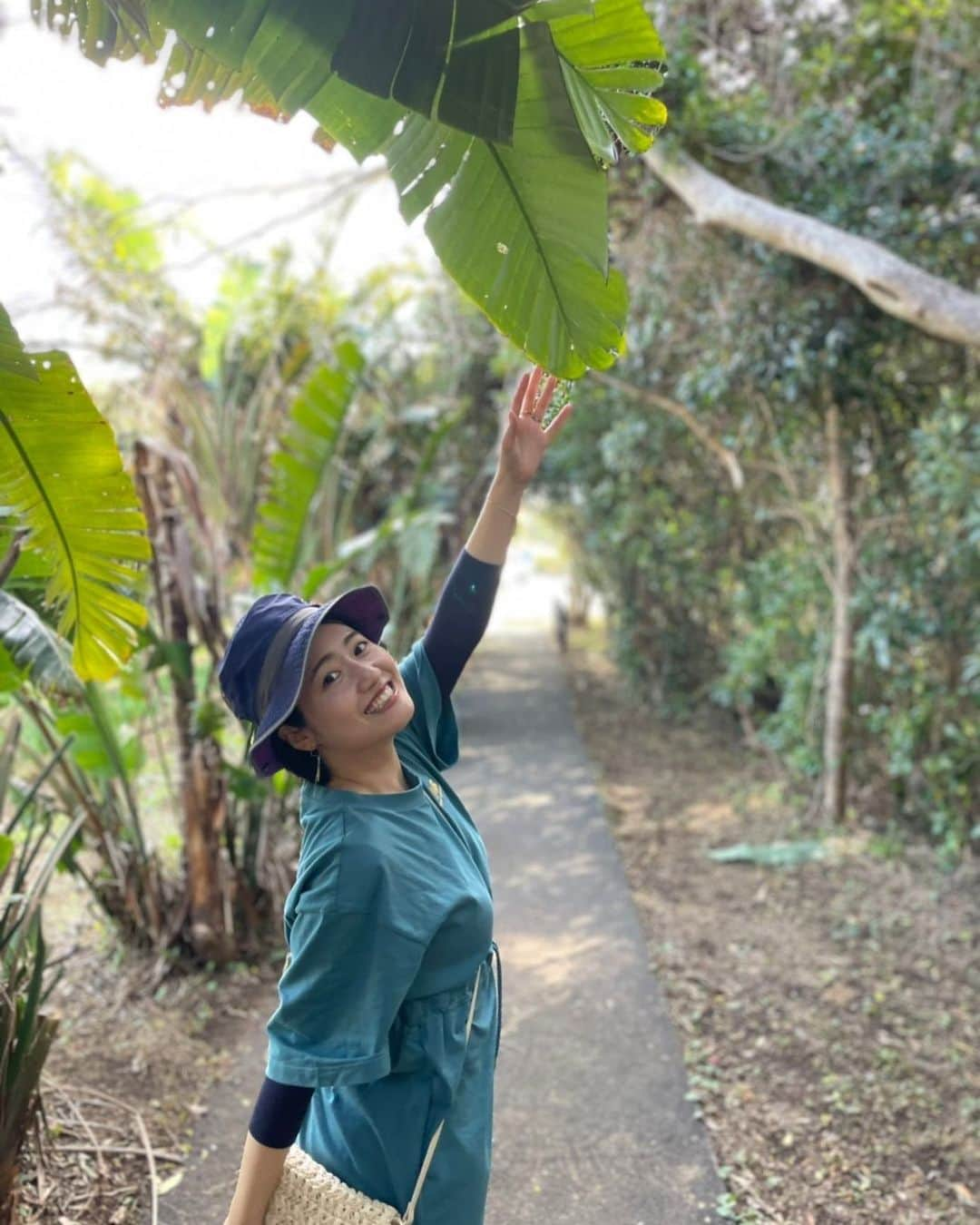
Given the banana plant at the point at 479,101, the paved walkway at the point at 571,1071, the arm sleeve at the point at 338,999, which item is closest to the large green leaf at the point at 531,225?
the banana plant at the point at 479,101

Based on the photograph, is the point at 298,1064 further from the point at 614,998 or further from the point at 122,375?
the point at 122,375

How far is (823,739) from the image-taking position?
6434 mm

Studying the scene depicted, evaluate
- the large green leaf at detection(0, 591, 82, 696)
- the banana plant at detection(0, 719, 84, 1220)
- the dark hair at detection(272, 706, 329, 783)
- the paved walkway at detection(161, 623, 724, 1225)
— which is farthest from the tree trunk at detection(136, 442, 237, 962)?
the dark hair at detection(272, 706, 329, 783)

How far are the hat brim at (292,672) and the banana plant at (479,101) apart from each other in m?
0.53

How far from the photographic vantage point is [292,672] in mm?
1491

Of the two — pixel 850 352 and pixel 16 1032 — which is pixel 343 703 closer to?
pixel 16 1032

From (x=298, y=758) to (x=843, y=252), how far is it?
3208 mm

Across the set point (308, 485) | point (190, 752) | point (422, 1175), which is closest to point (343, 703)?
point (422, 1175)

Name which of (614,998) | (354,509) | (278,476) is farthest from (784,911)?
(354,509)

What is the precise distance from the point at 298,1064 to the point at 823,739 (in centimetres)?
561

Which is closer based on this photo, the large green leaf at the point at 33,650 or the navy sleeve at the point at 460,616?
the navy sleeve at the point at 460,616

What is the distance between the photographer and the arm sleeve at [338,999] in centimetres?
137

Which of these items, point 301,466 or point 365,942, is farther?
point 301,466

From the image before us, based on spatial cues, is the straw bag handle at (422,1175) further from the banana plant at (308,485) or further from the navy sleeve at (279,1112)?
the banana plant at (308,485)
